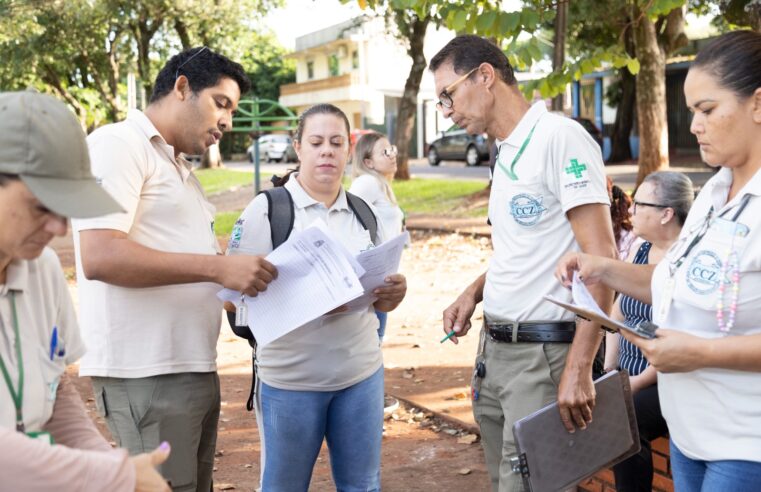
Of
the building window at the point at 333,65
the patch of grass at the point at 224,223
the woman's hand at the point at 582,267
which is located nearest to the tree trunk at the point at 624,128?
the patch of grass at the point at 224,223

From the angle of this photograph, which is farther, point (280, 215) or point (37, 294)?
point (280, 215)

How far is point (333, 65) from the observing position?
63.2 metres

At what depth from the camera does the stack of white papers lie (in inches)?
130

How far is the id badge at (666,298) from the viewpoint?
2719mm

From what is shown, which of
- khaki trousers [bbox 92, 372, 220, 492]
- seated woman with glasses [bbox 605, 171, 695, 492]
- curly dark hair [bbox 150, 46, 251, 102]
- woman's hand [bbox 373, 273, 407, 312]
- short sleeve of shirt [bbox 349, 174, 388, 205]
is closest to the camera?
khaki trousers [bbox 92, 372, 220, 492]

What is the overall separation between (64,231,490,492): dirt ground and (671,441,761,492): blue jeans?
9.43 ft

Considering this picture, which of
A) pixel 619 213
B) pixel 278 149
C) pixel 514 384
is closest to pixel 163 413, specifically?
pixel 514 384

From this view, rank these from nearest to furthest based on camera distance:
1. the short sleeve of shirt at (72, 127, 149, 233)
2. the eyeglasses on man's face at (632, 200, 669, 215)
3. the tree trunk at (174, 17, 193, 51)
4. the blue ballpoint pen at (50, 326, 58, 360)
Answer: the blue ballpoint pen at (50, 326, 58, 360), the short sleeve of shirt at (72, 127, 149, 233), the eyeglasses on man's face at (632, 200, 669, 215), the tree trunk at (174, 17, 193, 51)

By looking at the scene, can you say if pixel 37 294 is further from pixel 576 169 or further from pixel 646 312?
pixel 646 312

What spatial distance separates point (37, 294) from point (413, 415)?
5.05 metres

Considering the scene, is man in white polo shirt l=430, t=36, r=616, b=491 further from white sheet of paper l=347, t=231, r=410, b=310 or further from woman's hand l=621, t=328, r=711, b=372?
woman's hand l=621, t=328, r=711, b=372

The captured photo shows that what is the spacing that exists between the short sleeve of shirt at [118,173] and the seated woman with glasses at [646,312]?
96.3 inches

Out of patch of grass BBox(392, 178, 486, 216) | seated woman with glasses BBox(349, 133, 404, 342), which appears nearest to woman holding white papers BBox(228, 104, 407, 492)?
seated woman with glasses BBox(349, 133, 404, 342)

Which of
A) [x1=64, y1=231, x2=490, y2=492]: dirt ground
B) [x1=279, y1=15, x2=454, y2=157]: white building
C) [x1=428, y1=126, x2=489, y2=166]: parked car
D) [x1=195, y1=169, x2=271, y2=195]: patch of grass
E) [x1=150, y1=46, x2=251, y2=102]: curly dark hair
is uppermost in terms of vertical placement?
[x1=279, y1=15, x2=454, y2=157]: white building
